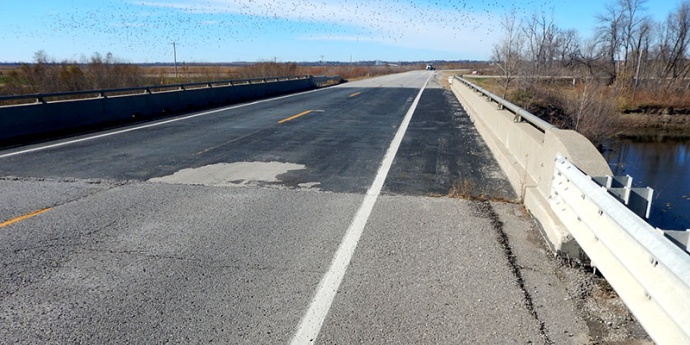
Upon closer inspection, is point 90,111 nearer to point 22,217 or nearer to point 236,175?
point 236,175

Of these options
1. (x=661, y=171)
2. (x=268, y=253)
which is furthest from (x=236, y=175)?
(x=661, y=171)

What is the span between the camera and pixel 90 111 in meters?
14.3

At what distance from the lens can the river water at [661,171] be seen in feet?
43.3

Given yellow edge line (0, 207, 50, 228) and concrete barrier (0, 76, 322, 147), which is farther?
concrete barrier (0, 76, 322, 147)

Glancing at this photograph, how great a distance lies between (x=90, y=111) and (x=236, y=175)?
877 cm

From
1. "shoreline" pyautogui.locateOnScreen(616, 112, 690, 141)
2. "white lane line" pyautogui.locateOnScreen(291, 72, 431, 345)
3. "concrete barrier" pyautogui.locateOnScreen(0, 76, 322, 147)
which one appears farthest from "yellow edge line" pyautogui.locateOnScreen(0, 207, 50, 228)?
"shoreline" pyautogui.locateOnScreen(616, 112, 690, 141)

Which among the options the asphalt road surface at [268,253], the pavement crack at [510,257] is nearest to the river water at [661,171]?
the asphalt road surface at [268,253]

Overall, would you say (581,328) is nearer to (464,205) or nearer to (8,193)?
(464,205)

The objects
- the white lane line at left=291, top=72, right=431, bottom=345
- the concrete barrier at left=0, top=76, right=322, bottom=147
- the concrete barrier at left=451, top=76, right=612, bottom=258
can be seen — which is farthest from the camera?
the concrete barrier at left=0, top=76, right=322, bottom=147

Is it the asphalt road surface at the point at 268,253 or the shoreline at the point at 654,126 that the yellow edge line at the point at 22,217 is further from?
the shoreline at the point at 654,126

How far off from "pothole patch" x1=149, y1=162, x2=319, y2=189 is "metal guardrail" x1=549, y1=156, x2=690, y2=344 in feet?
13.9

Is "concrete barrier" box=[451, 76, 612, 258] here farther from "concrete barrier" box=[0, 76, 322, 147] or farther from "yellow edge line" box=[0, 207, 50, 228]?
"concrete barrier" box=[0, 76, 322, 147]

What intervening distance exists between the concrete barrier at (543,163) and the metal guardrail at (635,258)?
10.6 inches

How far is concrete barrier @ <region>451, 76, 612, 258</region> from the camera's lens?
4.63m
